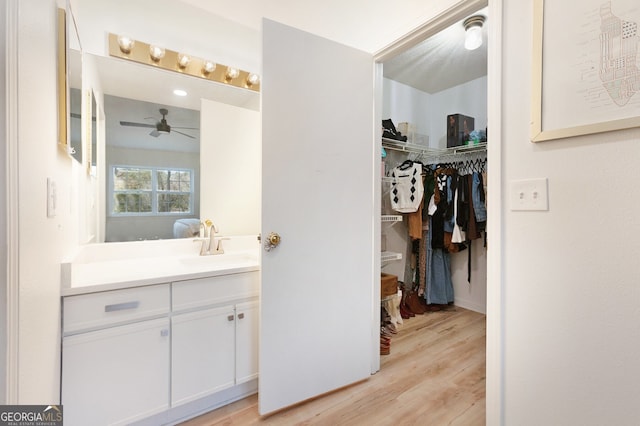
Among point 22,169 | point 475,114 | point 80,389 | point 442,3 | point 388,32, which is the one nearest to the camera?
point 22,169

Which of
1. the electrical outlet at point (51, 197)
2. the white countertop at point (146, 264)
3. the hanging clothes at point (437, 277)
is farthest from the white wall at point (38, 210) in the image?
the hanging clothes at point (437, 277)

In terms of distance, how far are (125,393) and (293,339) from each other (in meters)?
0.80

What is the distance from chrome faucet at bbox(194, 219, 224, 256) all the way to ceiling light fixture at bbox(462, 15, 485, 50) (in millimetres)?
2333

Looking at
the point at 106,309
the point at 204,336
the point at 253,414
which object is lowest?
the point at 253,414

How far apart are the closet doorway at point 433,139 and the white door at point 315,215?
38.7 inches

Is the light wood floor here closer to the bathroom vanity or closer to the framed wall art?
the bathroom vanity

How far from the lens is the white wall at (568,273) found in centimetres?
88

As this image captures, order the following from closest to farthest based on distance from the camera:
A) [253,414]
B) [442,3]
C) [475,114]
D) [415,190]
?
[442,3] → [253,414] → [415,190] → [475,114]

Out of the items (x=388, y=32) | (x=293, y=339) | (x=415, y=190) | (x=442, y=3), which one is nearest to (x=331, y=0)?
(x=388, y=32)

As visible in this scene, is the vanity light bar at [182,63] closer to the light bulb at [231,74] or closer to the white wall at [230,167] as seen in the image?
the light bulb at [231,74]

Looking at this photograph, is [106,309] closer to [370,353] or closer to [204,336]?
[204,336]

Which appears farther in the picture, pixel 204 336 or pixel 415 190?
pixel 415 190

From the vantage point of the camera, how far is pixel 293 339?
1.55 metres

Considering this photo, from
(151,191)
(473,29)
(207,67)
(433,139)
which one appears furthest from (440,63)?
(151,191)
